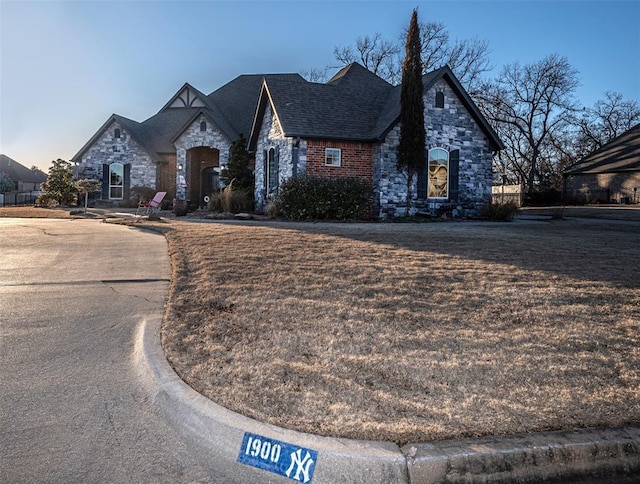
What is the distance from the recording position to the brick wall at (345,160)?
18250 millimetres

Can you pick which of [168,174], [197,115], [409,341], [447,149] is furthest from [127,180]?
[409,341]

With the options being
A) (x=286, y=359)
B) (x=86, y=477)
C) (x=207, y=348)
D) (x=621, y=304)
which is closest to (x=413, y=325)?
(x=286, y=359)

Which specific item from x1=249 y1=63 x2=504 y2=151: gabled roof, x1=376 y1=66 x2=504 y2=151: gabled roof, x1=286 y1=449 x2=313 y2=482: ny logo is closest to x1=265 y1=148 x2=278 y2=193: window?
x1=249 y1=63 x2=504 y2=151: gabled roof

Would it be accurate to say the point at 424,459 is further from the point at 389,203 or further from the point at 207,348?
the point at 389,203

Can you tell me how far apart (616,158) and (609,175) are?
176 centimetres

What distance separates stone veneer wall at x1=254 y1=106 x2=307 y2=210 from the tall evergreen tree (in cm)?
374

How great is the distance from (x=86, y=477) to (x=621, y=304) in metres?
5.52

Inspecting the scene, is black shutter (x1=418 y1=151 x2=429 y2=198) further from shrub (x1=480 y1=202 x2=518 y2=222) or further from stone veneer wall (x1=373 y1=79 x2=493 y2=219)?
shrub (x1=480 y1=202 x2=518 y2=222)

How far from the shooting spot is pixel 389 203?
18.6m

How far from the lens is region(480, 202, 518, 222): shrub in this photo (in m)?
18.5

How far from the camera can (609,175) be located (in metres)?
33.2

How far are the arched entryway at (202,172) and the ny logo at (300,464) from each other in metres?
25.8

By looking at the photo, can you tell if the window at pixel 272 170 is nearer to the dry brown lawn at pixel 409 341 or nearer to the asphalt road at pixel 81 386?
the dry brown lawn at pixel 409 341

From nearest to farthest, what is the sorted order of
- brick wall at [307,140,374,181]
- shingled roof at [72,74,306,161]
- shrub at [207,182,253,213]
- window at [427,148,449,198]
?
1. brick wall at [307,140,374,181]
2. window at [427,148,449,198]
3. shrub at [207,182,253,213]
4. shingled roof at [72,74,306,161]
